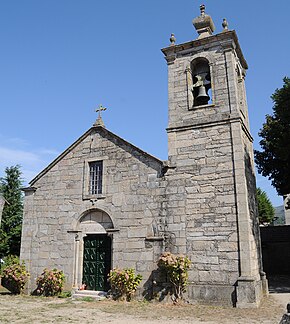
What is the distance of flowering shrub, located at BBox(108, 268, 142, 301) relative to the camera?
10047 mm

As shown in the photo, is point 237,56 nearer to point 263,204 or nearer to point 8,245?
point 8,245

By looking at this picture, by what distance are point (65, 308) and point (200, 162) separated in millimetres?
5867

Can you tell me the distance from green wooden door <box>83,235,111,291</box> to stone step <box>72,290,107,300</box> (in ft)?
0.71

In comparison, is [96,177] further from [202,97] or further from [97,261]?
[202,97]

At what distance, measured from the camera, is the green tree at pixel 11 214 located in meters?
19.1

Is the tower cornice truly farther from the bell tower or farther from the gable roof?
the gable roof

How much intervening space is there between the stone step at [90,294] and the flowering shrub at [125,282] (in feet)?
1.90

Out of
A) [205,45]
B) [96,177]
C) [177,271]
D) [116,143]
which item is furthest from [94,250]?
[205,45]

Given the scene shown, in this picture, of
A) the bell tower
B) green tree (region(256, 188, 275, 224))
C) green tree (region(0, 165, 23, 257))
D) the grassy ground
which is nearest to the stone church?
the bell tower

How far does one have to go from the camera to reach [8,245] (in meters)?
19.0

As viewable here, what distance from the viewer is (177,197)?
1041 cm

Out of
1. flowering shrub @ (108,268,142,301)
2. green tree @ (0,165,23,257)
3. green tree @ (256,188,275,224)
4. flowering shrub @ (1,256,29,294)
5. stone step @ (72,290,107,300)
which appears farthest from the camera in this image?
green tree @ (256,188,275,224)

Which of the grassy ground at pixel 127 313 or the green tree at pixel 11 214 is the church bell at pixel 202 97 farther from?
the green tree at pixel 11 214

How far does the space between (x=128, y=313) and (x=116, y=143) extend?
5752 millimetres
